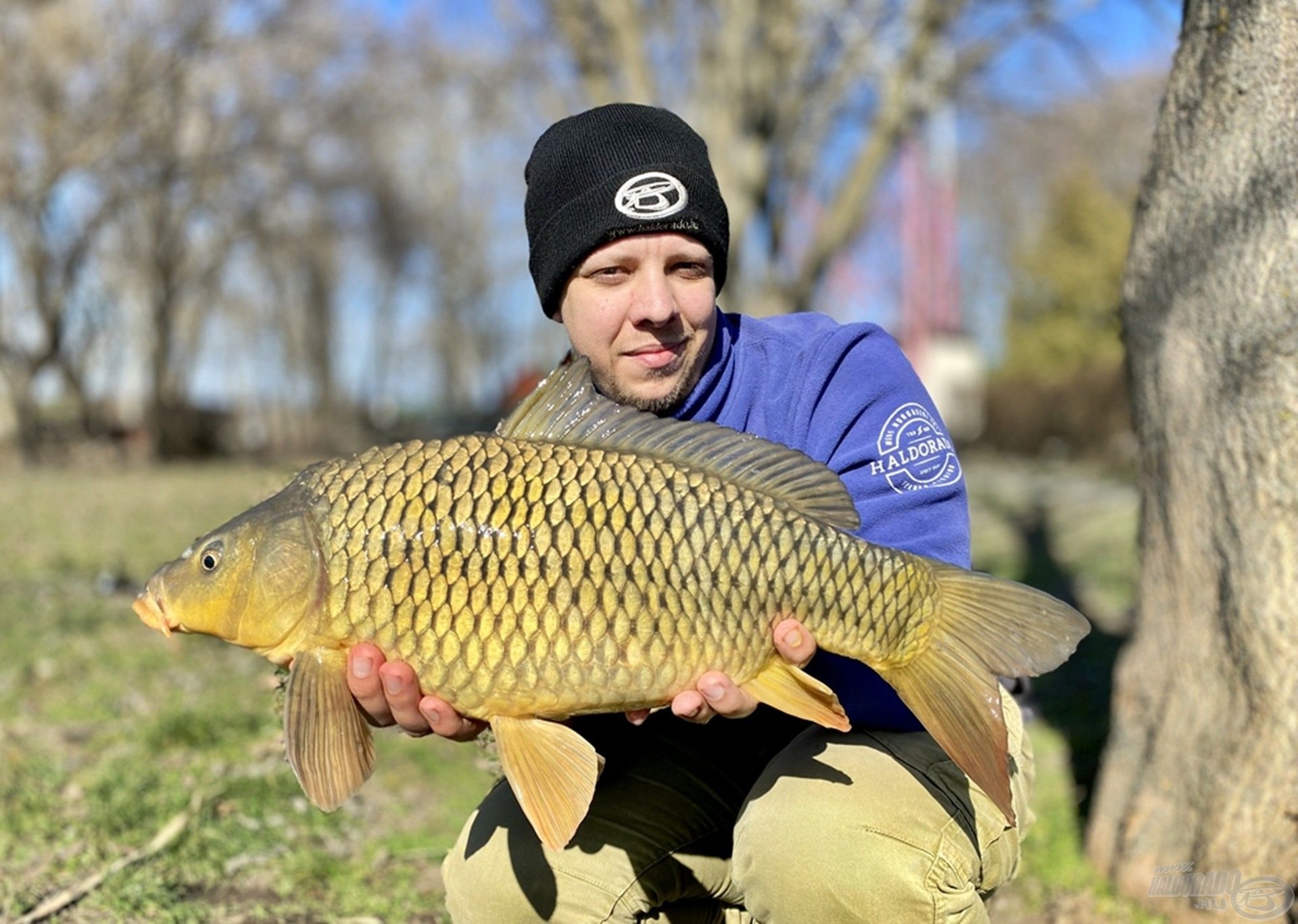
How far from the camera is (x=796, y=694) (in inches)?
63.2

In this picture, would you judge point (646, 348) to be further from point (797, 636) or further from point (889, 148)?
point (889, 148)

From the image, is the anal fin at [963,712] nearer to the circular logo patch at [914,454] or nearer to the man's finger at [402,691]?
the circular logo patch at [914,454]

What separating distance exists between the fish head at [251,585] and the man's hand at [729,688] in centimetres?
49

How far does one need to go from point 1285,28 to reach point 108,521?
750 centimetres

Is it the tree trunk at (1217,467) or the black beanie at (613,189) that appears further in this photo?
the tree trunk at (1217,467)

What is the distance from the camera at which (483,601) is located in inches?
61.6

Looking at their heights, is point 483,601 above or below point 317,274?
above

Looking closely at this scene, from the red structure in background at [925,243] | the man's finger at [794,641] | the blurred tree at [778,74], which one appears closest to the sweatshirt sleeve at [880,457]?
the man's finger at [794,641]

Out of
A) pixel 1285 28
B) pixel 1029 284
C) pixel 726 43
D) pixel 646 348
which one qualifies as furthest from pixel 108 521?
pixel 1029 284

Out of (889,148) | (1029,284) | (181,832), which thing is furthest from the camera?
(1029,284)

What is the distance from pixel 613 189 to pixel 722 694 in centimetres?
81

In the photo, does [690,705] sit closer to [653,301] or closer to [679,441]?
[679,441]

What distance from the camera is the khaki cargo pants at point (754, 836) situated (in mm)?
1655

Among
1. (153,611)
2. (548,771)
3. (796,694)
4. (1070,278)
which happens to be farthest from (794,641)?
(1070,278)
